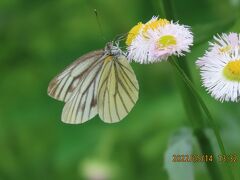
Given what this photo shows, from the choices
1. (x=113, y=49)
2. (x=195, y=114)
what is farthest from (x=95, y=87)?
(x=195, y=114)

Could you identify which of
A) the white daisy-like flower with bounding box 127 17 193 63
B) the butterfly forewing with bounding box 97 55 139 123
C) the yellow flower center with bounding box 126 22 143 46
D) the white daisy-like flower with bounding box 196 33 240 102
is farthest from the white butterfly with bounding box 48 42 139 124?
the white daisy-like flower with bounding box 196 33 240 102

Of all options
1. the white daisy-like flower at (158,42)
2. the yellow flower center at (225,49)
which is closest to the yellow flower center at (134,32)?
the white daisy-like flower at (158,42)

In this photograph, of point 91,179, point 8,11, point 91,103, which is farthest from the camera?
point 8,11

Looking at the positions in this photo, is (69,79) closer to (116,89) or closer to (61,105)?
(116,89)

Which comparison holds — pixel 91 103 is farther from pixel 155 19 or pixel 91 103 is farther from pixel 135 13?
pixel 135 13

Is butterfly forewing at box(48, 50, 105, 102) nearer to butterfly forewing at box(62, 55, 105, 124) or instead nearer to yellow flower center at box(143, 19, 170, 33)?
butterfly forewing at box(62, 55, 105, 124)

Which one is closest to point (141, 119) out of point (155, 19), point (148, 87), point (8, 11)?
point (148, 87)
